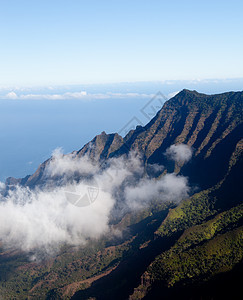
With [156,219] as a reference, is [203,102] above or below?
above

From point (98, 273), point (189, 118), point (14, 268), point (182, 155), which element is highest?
point (189, 118)

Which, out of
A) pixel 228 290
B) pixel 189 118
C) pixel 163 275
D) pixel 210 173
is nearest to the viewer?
pixel 228 290

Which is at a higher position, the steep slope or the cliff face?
the cliff face

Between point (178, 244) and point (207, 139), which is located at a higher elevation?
point (207, 139)

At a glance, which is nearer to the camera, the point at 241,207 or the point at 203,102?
the point at 241,207

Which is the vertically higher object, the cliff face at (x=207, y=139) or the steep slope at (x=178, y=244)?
the cliff face at (x=207, y=139)

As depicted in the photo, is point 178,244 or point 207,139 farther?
point 207,139

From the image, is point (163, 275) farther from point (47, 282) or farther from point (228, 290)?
point (47, 282)

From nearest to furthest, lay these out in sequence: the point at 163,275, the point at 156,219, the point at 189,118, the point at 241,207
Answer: the point at 163,275, the point at 241,207, the point at 156,219, the point at 189,118

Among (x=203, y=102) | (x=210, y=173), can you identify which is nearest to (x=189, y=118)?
(x=203, y=102)

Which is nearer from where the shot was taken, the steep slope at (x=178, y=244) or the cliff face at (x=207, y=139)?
the steep slope at (x=178, y=244)

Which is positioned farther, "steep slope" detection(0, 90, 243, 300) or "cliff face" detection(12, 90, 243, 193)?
"cliff face" detection(12, 90, 243, 193)
